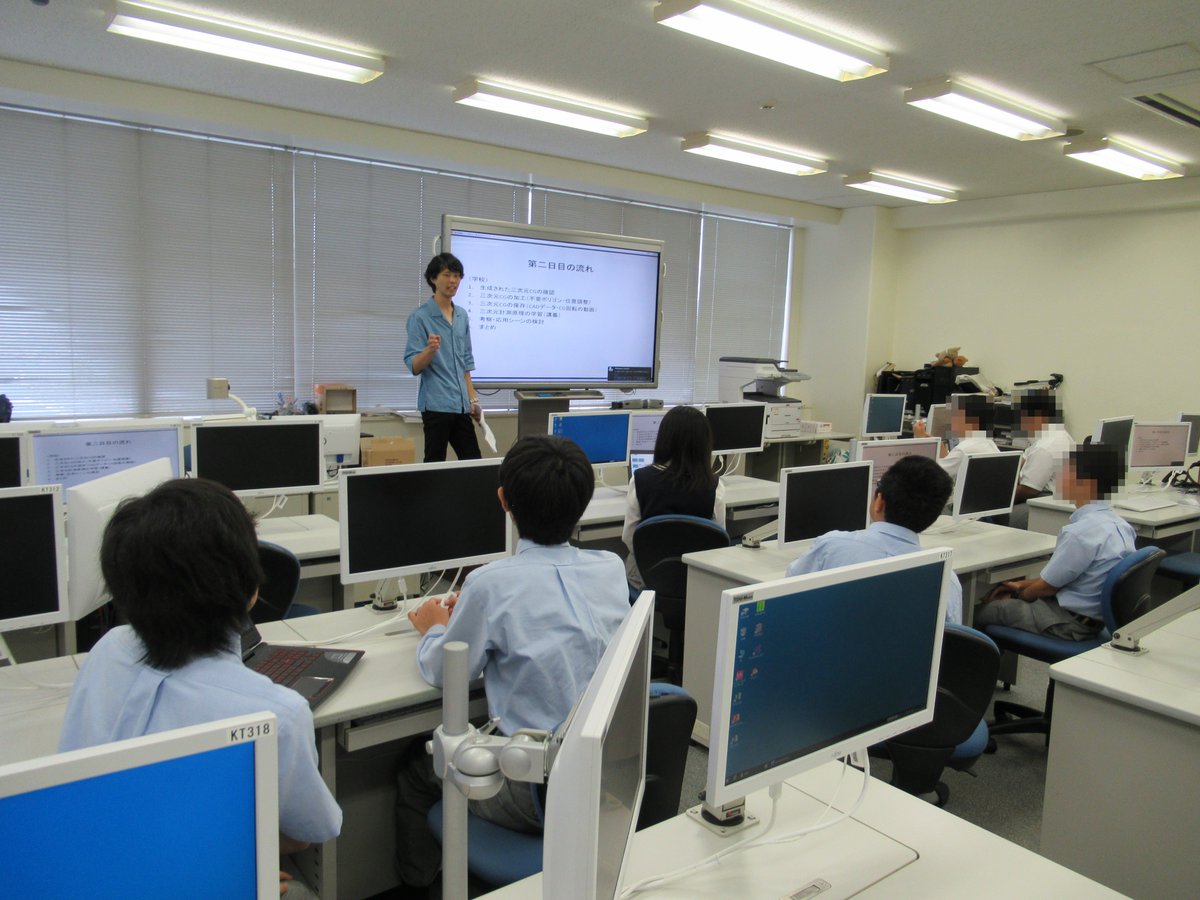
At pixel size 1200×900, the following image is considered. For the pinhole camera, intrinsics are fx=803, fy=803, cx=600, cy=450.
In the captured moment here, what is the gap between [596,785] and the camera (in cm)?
69

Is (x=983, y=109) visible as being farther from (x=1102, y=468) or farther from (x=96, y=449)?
(x=96, y=449)

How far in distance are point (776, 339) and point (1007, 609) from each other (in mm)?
5741

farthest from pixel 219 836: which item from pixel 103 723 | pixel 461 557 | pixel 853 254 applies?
pixel 853 254

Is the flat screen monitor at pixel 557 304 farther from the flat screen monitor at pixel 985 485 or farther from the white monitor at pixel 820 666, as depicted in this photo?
the white monitor at pixel 820 666

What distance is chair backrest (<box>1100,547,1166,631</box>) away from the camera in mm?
2723

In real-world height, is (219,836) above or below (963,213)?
below

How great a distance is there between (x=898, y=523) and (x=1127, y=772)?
2.73ft

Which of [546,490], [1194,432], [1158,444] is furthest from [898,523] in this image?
[1194,432]

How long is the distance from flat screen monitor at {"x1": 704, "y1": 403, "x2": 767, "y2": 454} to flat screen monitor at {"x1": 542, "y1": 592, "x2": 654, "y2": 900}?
4026 millimetres

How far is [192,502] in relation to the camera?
1207 mm

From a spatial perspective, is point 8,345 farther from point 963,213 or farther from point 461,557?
point 963,213

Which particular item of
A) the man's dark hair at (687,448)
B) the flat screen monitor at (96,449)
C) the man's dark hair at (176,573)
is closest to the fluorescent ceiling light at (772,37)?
the man's dark hair at (687,448)

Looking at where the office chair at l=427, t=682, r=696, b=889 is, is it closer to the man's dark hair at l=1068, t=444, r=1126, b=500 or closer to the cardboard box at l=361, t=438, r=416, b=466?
the man's dark hair at l=1068, t=444, r=1126, b=500

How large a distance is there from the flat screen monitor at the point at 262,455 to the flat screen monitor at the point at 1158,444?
15.6 ft
